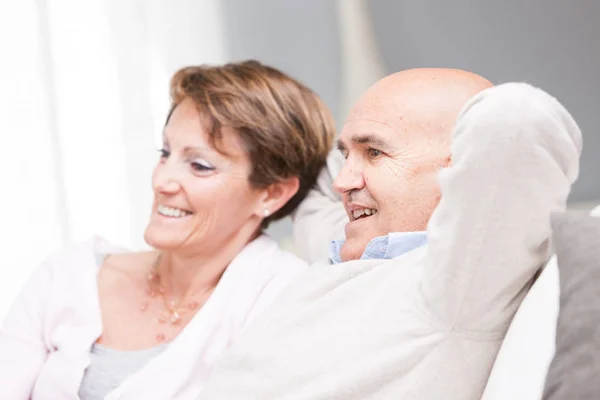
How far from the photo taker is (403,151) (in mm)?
1335

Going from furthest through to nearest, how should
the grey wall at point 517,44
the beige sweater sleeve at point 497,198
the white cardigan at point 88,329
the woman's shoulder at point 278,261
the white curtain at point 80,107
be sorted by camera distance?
1. the white curtain at point 80,107
2. the grey wall at point 517,44
3. the woman's shoulder at point 278,261
4. the white cardigan at point 88,329
5. the beige sweater sleeve at point 497,198

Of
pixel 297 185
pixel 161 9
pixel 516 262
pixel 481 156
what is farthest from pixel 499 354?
pixel 161 9

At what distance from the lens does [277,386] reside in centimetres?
112

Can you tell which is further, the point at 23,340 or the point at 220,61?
the point at 220,61

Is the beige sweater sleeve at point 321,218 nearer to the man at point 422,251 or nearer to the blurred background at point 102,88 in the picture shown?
the man at point 422,251

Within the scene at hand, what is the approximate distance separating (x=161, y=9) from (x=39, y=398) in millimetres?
1427

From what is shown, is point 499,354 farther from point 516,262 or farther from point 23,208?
point 23,208

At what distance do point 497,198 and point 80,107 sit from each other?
1.99 meters

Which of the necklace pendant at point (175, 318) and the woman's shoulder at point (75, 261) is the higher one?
the woman's shoulder at point (75, 261)

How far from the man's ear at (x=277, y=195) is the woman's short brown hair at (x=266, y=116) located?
2 centimetres

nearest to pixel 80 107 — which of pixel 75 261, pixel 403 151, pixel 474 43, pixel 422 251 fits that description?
pixel 75 261

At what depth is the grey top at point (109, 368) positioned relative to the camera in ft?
5.32

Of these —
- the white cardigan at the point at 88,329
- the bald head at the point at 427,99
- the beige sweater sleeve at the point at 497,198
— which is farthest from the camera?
the white cardigan at the point at 88,329

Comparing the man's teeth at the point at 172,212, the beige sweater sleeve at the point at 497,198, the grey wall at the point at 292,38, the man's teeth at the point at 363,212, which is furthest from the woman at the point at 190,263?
the beige sweater sleeve at the point at 497,198
